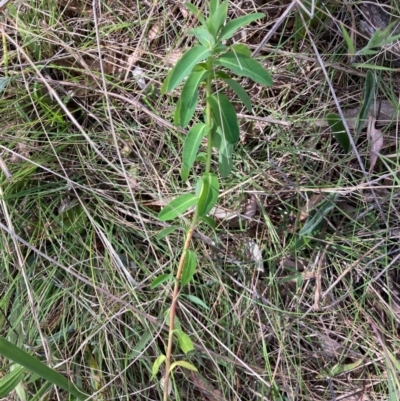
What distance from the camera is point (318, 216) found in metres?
1.13

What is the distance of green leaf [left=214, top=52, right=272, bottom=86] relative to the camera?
75cm

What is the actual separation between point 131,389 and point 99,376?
86 millimetres

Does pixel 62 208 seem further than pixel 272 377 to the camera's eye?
Yes

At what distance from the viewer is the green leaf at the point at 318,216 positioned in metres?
1.13

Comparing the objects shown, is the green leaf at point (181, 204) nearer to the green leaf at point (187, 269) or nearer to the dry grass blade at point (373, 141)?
the green leaf at point (187, 269)

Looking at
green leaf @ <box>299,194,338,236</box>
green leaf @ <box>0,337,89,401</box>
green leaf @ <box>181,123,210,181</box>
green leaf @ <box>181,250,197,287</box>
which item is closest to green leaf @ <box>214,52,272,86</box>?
green leaf @ <box>181,123,210,181</box>

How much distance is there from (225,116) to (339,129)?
0.47 m

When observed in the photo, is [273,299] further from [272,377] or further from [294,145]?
[294,145]

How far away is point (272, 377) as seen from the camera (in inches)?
44.1

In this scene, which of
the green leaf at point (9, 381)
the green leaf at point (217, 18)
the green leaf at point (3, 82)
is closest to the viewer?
the green leaf at point (217, 18)

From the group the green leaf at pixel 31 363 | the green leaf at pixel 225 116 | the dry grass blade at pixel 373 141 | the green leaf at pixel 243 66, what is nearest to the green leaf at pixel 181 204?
the green leaf at pixel 225 116

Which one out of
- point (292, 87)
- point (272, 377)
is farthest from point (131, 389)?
point (292, 87)

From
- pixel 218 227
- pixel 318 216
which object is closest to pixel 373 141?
pixel 318 216

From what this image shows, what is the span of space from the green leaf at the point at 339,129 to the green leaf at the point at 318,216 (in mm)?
129
